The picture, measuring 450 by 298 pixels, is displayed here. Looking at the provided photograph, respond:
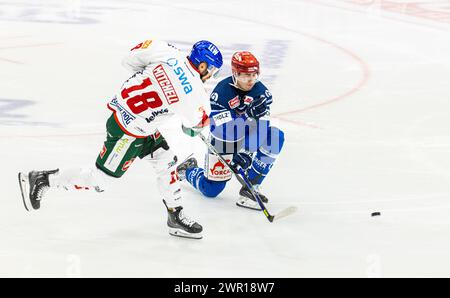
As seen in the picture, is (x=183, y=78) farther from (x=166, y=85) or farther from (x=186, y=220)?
(x=186, y=220)

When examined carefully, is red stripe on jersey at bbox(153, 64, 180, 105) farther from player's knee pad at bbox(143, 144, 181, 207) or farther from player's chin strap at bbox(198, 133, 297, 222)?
player's chin strap at bbox(198, 133, 297, 222)

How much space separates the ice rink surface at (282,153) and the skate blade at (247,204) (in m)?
0.06

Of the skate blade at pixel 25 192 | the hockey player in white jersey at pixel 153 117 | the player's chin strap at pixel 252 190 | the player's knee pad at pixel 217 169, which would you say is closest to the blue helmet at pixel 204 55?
the hockey player in white jersey at pixel 153 117

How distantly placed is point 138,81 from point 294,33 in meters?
6.62

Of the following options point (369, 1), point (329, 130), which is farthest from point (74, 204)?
point (369, 1)

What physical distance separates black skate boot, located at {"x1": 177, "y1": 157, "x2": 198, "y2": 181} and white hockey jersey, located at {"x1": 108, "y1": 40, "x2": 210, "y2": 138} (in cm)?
120

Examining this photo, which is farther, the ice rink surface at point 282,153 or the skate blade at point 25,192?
the skate blade at point 25,192

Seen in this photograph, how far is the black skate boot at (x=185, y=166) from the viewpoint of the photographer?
20.6 ft

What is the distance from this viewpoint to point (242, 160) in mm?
5887

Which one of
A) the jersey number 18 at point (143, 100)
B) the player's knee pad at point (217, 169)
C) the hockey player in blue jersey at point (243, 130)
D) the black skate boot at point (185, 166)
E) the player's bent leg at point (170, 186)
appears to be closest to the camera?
the jersey number 18 at point (143, 100)

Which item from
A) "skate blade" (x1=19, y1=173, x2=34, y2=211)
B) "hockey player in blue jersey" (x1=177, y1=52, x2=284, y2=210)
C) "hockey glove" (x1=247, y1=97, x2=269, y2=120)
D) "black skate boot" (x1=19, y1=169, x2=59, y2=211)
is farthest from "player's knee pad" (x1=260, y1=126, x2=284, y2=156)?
"skate blade" (x1=19, y1=173, x2=34, y2=211)

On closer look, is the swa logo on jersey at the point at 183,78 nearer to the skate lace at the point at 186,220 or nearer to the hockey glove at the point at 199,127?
the hockey glove at the point at 199,127

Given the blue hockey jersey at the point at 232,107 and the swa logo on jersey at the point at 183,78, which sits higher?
the swa logo on jersey at the point at 183,78
